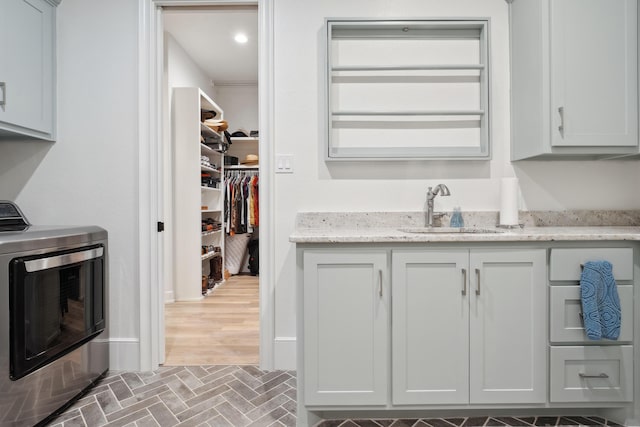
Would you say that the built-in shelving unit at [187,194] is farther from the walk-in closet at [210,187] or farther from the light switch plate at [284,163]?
the light switch plate at [284,163]

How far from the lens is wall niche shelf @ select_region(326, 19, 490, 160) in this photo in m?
2.16

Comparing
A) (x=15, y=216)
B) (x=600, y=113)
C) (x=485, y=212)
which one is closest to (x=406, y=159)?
(x=485, y=212)

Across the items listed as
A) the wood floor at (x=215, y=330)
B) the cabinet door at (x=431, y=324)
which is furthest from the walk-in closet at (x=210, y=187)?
the cabinet door at (x=431, y=324)

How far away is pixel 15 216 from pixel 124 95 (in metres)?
0.91

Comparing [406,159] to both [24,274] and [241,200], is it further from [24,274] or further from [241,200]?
[241,200]

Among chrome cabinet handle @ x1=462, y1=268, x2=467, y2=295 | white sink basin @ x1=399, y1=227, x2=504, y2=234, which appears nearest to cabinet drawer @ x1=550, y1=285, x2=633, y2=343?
chrome cabinet handle @ x1=462, y1=268, x2=467, y2=295

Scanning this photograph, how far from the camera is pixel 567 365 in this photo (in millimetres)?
1607

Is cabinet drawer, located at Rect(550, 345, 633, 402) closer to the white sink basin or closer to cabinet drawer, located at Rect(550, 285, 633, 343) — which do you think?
cabinet drawer, located at Rect(550, 285, 633, 343)

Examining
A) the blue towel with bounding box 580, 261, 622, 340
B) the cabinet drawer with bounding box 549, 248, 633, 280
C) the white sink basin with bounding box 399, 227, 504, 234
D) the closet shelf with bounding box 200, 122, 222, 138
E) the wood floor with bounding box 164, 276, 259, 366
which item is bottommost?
the wood floor with bounding box 164, 276, 259, 366

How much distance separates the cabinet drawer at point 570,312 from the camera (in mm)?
1596

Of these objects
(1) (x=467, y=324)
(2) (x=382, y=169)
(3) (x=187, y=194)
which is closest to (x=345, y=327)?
(1) (x=467, y=324)

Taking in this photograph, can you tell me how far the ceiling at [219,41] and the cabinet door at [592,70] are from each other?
7.06 feet

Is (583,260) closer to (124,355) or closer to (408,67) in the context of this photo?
(408,67)

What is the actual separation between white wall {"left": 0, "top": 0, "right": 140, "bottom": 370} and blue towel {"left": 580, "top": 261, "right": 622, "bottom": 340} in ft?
7.96
